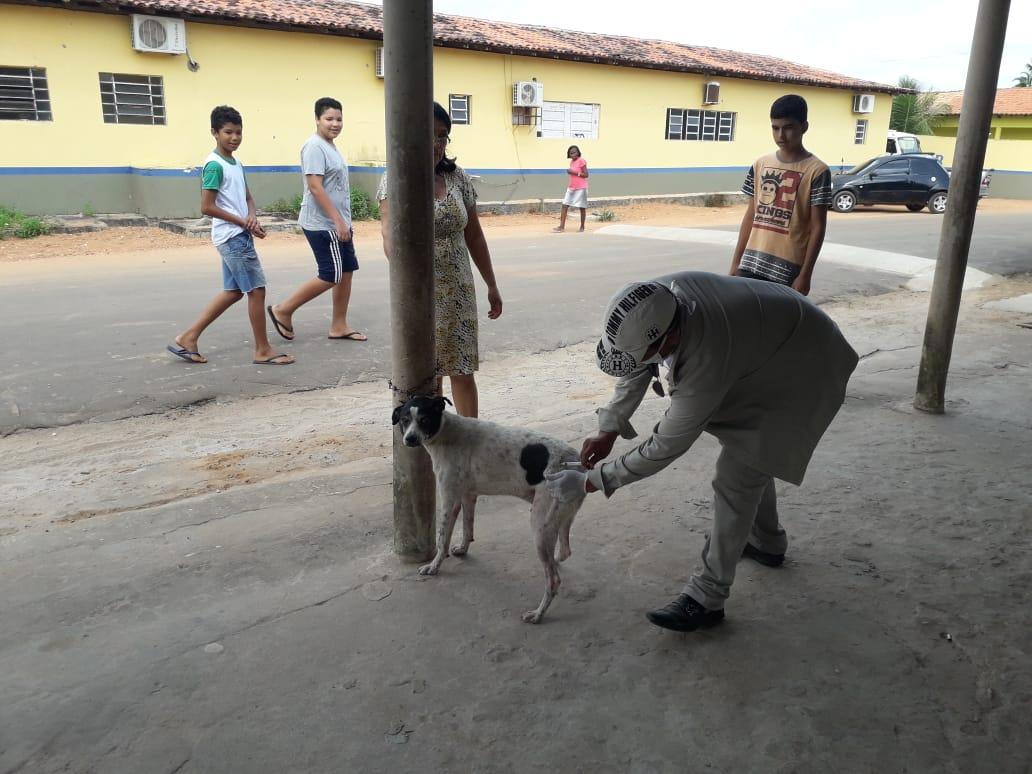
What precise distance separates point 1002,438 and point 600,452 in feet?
11.1

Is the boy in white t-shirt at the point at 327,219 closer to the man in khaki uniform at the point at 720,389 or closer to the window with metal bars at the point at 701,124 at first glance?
the man in khaki uniform at the point at 720,389

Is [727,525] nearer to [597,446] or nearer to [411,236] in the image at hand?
[597,446]

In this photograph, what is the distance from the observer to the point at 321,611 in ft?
9.91

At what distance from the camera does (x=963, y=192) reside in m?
4.99

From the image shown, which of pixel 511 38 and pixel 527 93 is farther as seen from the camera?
pixel 511 38

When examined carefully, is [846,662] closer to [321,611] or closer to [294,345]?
[321,611]

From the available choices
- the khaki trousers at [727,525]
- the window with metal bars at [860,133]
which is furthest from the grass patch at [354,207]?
the window with metal bars at [860,133]

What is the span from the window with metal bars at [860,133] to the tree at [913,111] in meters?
5.08

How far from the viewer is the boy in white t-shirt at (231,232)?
19.7 feet

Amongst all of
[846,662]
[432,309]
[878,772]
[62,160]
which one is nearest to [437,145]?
[432,309]

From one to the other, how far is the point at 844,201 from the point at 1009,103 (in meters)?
21.8

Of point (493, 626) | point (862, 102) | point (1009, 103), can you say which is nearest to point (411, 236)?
point (493, 626)

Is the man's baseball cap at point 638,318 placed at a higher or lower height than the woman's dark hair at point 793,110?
lower

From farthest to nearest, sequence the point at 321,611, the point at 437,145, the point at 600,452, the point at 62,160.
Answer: the point at 62,160 < the point at 437,145 < the point at 321,611 < the point at 600,452
